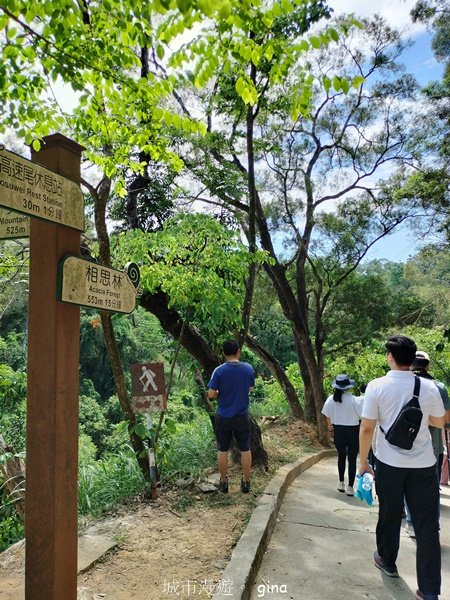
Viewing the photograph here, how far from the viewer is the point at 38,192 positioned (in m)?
2.16

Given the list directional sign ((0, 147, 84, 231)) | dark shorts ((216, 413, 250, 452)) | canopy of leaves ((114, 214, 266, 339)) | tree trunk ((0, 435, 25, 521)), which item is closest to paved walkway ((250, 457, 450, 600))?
dark shorts ((216, 413, 250, 452))

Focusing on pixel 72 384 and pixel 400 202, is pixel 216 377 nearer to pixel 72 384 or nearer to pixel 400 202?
pixel 72 384

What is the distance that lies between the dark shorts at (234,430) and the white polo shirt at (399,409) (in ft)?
6.49

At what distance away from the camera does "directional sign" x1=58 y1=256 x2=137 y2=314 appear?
88.2 inches

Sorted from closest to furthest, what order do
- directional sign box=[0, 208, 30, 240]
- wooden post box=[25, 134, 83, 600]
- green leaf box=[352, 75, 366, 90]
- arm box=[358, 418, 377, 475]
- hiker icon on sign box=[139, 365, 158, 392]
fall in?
wooden post box=[25, 134, 83, 600] → green leaf box=[352, 75, 366, 90] → directional sign box=[0, 208, 30, 240] → arm box=[358, 418, 377, 475] → hiker icon on sign box=[139, 365, 158, 392]

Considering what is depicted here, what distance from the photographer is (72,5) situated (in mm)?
2492

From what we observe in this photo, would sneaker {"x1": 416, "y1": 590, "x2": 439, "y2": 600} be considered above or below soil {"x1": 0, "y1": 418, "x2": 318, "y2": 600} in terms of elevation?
below

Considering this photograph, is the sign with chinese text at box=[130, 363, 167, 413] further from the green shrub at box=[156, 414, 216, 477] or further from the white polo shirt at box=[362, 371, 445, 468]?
the white polo shirt at box=[362, 371, 445, 468]

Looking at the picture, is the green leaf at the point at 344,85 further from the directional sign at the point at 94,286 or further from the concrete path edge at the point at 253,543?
the concrete path edge at the point at 253,543

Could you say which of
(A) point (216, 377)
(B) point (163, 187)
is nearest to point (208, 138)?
(B) point (163, 187)

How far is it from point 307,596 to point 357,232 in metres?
10.3

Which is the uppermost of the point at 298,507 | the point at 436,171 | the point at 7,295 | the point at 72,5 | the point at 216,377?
the point at 436,171

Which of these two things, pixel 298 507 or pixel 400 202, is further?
pixel 400 202

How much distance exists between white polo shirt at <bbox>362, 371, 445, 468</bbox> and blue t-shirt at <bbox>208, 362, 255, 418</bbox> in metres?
1.90
